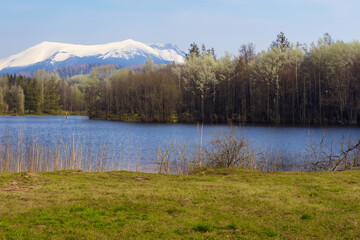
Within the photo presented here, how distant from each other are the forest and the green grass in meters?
45.2

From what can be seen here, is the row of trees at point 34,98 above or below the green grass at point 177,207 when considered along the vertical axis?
above

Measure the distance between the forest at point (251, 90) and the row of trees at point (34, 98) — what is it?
3392 centimetres

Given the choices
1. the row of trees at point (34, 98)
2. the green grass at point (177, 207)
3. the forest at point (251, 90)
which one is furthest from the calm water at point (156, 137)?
the row of trees at point (34, 98)

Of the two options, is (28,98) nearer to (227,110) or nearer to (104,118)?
(104,118)

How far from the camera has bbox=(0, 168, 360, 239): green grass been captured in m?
6.90

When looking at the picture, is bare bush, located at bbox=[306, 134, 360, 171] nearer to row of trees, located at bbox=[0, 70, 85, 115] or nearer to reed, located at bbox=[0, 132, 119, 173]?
reed, located at bbox=[0, 132, 119, 173]

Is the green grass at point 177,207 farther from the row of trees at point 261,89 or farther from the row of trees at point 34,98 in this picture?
the row of trees at point 34,98

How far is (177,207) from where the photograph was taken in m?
8.56

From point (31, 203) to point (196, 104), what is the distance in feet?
193

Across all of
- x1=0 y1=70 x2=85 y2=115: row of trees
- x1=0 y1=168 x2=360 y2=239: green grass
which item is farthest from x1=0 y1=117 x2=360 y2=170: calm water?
x1=0 y1=70 x2=85 y2=115: row of trees

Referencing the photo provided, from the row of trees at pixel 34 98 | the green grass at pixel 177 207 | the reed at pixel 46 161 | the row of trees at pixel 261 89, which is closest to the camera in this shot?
the green grass at pixel 177 207

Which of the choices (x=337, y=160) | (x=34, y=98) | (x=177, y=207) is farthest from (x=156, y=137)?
(x=34, y=98)

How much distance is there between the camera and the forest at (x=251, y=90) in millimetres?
54469

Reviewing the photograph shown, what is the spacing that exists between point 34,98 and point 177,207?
11163cm
